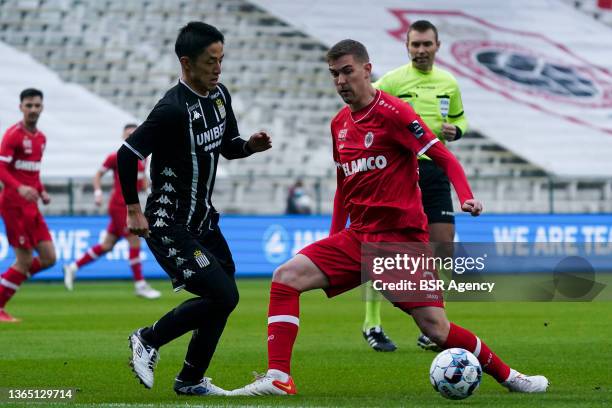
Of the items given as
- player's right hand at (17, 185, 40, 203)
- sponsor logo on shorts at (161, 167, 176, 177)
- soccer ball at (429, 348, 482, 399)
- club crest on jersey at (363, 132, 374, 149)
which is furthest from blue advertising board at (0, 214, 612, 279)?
soccer ball at (429, 348, 482, 399)

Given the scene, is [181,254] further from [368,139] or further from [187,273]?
[368,139]

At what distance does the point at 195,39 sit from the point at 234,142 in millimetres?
762

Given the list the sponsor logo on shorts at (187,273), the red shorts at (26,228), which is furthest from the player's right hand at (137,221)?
the red shorts at (26,228)

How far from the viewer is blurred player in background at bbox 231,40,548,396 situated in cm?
658

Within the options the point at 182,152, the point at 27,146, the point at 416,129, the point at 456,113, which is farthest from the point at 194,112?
the point at 27,146

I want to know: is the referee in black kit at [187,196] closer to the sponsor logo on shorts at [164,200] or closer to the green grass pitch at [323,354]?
the sponsor logo on shorts at [164,200]

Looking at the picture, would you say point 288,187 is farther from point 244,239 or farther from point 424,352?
point 424,352

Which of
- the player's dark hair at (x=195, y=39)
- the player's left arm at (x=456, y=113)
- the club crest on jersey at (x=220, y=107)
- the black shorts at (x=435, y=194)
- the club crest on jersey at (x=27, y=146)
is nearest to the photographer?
the player's dark hair at (x=195, y=39)

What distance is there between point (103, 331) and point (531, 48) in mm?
21973

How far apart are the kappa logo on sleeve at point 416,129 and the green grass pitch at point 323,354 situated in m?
1.46

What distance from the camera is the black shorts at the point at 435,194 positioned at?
952 centimetres

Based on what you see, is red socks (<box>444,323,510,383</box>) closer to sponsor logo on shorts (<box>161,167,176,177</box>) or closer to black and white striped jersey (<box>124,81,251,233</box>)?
black and white striped jersey (<box>124,81,251,233</box>)

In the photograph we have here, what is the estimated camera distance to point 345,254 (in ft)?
22.0

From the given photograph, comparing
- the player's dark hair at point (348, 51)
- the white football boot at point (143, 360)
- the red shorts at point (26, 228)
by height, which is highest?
the player's dark hair at point (348, 51)
